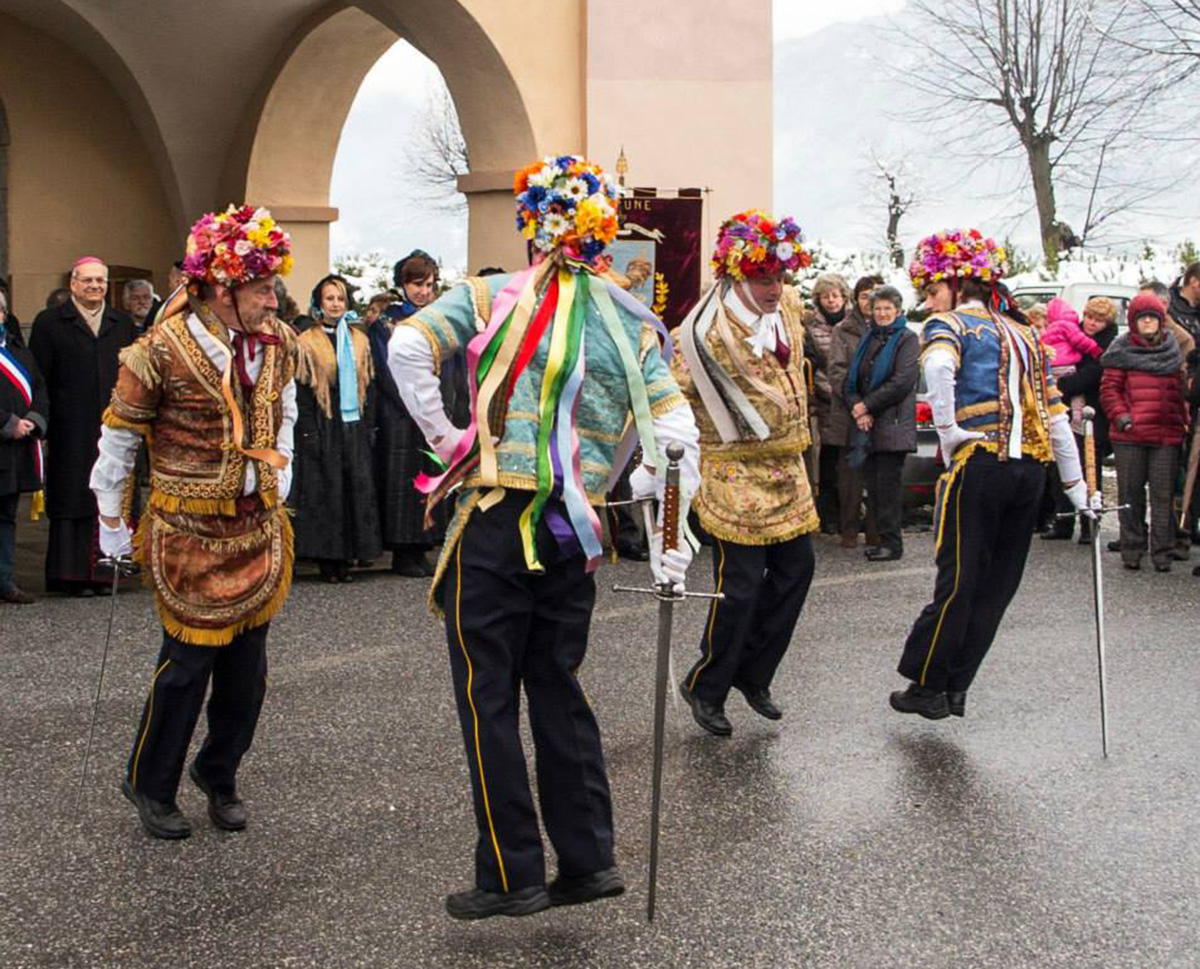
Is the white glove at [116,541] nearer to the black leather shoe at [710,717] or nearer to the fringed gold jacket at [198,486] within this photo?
the fringed gold jacket at [198,486]

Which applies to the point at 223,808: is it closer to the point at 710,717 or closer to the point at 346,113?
the point at 710,717

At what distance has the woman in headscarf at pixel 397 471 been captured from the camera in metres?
10.5

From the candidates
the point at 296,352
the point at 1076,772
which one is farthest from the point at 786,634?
the point at 296,352

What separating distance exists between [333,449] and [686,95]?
4457 millimetres

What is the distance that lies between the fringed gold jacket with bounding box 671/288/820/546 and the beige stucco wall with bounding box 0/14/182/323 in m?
11.3

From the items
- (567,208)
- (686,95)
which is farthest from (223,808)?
(686,95)

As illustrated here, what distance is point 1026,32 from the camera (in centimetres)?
3472

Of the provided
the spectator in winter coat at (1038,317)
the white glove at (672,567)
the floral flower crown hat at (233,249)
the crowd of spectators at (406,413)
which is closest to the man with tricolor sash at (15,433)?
the crowd of spectators at (406,413)

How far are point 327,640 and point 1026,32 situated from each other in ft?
96.5

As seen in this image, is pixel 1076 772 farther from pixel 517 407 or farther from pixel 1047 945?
pixel 517 407

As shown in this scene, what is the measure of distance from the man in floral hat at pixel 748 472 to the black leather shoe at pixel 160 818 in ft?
6.68

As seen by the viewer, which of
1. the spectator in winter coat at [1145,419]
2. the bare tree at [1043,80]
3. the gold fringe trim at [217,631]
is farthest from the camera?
the bare tree at [1043,80]

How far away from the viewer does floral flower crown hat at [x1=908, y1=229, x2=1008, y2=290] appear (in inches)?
269

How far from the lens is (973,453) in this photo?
6.79 metres
